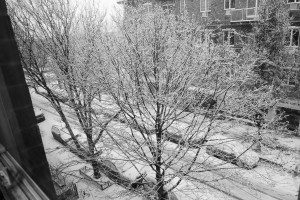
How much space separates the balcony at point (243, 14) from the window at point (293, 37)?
228 centimetres

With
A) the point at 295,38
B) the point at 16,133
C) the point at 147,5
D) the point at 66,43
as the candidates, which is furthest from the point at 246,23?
the point at 16,133

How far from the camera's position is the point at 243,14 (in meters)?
15.7

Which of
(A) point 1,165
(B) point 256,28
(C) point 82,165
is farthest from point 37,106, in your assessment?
(A) point 1,165

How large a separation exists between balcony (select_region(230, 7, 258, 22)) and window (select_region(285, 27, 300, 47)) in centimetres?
228

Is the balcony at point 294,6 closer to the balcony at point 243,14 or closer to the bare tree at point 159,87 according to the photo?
the balcony at point 243,14

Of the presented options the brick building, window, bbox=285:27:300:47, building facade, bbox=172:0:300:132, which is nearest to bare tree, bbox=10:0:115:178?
building facade, bbox=172:0:300:132

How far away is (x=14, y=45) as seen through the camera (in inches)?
84.7

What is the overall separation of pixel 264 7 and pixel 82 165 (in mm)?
12751

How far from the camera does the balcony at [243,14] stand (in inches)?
594

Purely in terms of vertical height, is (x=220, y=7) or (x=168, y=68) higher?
(x=220, y=7)

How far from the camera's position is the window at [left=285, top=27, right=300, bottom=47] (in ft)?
46.2

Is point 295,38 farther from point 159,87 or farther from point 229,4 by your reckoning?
point 159,87

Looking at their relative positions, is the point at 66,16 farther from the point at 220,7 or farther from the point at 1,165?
the point at 220,7

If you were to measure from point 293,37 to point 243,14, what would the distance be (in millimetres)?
3317
